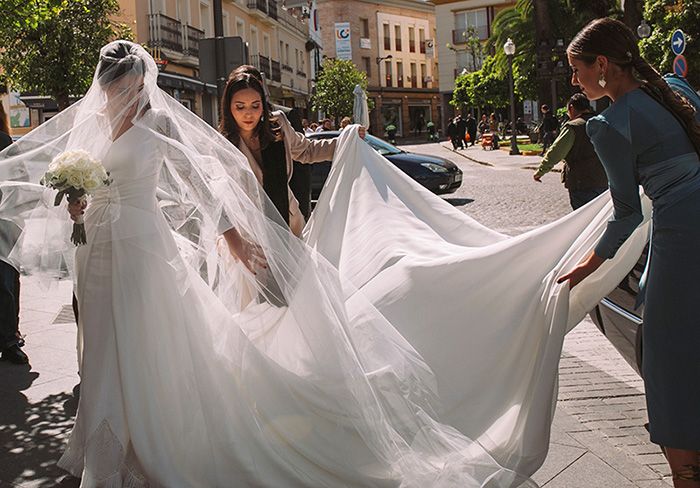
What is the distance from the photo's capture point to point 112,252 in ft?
13.4

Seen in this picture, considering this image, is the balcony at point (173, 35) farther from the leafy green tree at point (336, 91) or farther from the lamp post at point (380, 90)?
the lamp post at point (380, 90)

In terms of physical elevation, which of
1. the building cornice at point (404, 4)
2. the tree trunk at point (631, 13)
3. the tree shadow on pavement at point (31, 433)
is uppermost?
the building cornice at point (404, 4)

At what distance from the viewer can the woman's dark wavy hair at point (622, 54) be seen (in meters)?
3.02

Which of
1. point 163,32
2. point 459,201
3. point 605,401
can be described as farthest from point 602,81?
point 163,32

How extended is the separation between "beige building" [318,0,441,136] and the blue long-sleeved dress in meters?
71.9

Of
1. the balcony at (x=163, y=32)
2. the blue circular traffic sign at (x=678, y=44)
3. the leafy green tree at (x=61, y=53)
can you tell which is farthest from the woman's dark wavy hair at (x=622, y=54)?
the balcony at (x=163, y=32)

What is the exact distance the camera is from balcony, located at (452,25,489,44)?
221ft

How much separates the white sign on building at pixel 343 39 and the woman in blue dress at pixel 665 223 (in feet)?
238

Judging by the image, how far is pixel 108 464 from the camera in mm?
3750

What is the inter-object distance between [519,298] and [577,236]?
40cm

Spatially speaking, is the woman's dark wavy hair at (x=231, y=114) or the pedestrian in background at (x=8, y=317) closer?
the woman's dark wavy hair at (x=231, y=114)

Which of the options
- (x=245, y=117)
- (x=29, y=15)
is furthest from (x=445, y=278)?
(x=29, y=15)

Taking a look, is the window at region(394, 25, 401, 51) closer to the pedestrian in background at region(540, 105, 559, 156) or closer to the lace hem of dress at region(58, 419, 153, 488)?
the pedestrian in background at region(540, 105, 559, 156)

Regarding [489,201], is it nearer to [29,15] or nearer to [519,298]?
[29,15]
